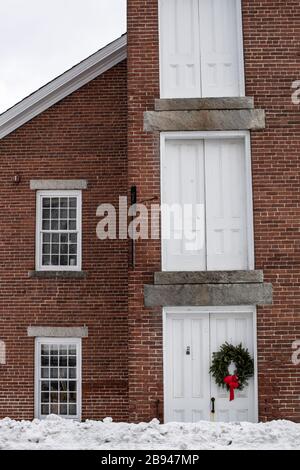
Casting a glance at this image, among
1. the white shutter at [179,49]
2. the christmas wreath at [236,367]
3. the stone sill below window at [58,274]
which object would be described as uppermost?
the white shutter at [179,49]

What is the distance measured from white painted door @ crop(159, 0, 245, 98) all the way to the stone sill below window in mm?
4338

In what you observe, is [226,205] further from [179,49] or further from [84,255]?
[84,255]

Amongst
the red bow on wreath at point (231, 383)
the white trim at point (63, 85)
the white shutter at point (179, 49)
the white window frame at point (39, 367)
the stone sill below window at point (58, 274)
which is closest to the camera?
the red bow on wreath at point (231, 383)

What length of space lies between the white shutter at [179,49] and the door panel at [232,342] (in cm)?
429

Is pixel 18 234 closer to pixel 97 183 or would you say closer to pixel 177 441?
pixel 97 183

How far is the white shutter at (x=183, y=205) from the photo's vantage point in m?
11.7

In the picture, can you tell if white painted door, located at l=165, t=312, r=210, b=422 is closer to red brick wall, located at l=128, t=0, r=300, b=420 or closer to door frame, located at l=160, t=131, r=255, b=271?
red brick wall, located at l=128, t=0, r=300, b=420

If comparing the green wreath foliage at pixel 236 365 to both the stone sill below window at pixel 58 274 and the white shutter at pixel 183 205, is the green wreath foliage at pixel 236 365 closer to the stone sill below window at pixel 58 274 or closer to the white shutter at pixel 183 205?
the white shutter at pixel 183 205

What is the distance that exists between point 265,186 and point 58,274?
4.98 metres

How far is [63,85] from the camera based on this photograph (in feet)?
46.2

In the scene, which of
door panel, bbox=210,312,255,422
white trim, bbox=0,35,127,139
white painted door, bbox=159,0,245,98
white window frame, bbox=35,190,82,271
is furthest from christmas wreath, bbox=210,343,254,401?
white trim, bbox=0,35,127,139

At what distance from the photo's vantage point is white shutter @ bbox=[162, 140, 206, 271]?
11.7 meters

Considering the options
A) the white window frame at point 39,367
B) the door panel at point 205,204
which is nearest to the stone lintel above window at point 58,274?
the white window frame at point 39,367

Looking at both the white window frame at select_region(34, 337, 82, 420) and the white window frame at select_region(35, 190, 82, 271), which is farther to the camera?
the white window frame at select_region(35, 190, 82, 271)
